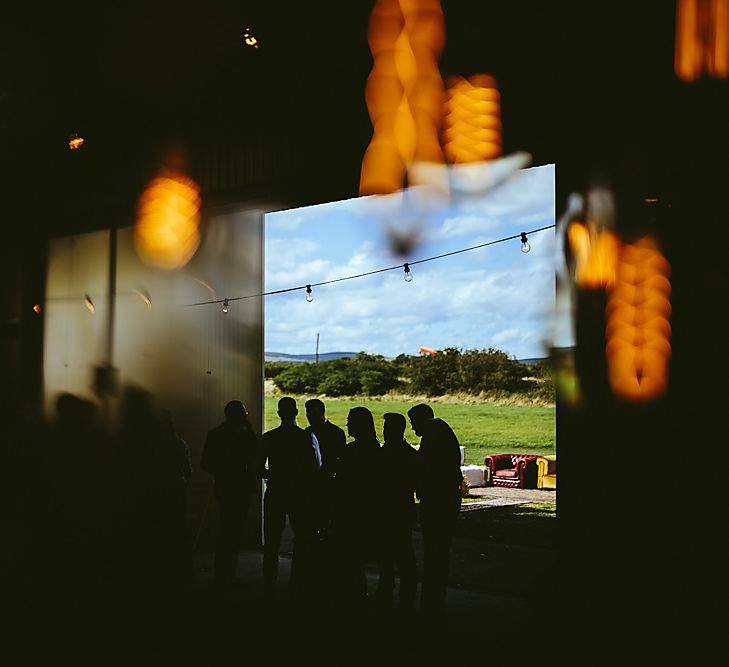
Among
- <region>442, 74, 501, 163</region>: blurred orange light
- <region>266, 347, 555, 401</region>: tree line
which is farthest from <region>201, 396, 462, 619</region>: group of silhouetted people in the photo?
<region>266, 347, 555, 401</region>: tree line

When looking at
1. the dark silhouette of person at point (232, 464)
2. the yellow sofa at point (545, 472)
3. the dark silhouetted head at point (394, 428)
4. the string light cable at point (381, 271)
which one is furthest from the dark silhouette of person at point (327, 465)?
the yellow sofa at point (545, 472)

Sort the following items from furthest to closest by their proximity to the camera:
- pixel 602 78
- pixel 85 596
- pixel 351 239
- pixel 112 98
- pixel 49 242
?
pixel 49 242 → pixel 112 98 → pixel 351 239 → pixel 85 596 → pixel 602 78

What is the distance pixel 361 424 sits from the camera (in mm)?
4270

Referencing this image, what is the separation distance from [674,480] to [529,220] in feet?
5.79

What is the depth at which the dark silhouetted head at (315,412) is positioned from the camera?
15.4ft

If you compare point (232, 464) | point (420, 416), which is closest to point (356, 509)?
point (420, 416)

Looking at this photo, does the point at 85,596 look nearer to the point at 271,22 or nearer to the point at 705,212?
the point at 271,22

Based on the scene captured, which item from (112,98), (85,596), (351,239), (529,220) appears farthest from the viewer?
(112,98)

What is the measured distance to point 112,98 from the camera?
6.61 metres

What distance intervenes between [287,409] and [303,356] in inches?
107

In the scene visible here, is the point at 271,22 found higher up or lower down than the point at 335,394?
higher up

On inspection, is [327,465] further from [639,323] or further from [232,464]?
[639,323]

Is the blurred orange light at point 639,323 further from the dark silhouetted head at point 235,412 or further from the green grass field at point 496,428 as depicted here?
the green grass field at point 496,428

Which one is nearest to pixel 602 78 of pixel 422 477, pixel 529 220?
pixel 529 220
